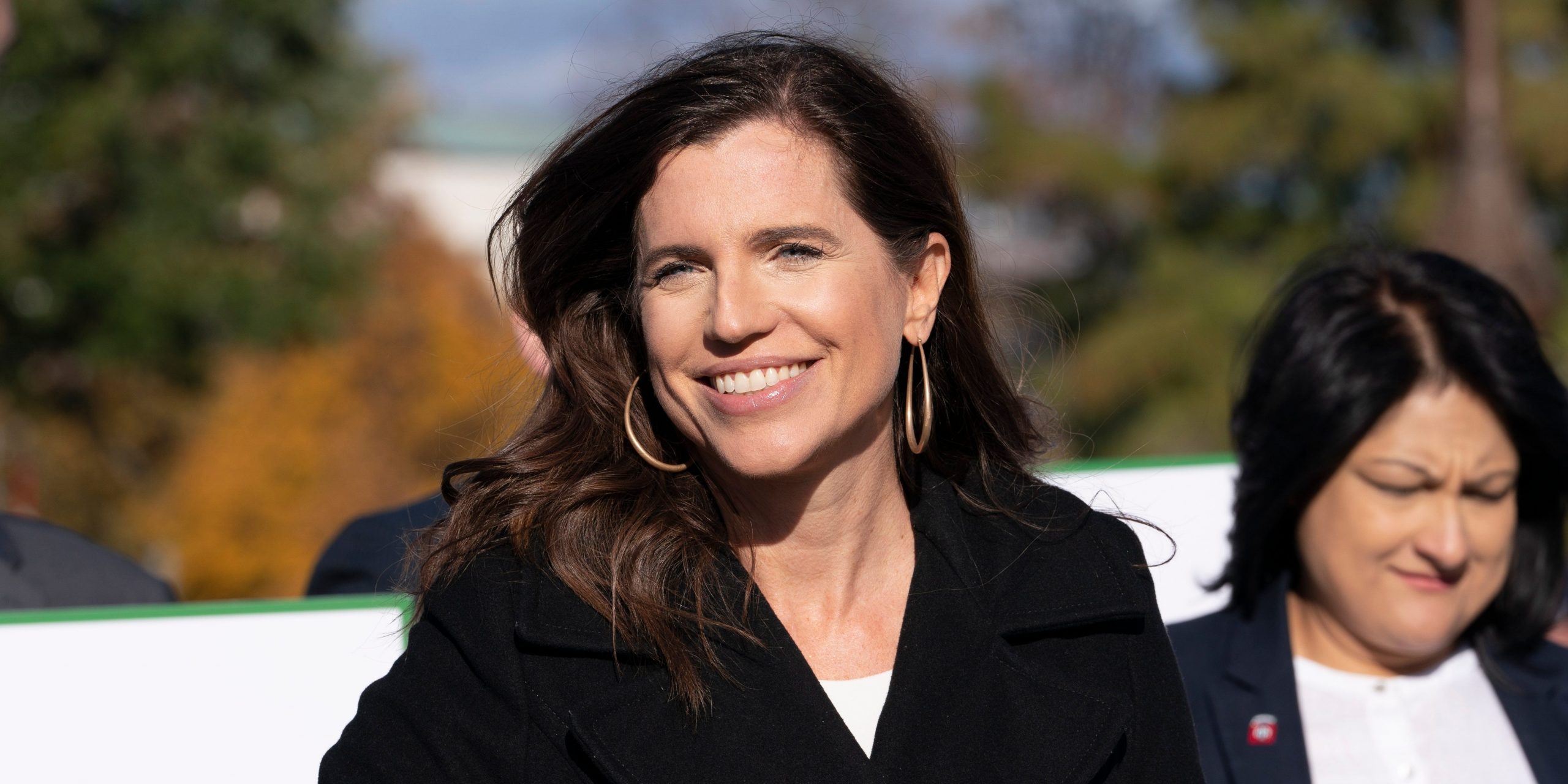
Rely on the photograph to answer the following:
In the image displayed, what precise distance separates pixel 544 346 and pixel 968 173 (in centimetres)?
87

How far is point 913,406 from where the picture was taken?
2.61 meters

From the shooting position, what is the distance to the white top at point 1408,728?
9.86ft

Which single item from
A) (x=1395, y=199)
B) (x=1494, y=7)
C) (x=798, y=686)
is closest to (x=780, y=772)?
(x=798, y=686)

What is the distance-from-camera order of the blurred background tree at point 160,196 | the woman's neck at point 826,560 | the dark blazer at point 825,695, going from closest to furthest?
the dark blazer at point 825,695 < the woman's neck at point 826,560 < the blurred background tree at point 160,196

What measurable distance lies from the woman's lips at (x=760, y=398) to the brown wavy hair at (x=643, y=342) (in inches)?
9.9

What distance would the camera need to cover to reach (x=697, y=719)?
85.8 inches

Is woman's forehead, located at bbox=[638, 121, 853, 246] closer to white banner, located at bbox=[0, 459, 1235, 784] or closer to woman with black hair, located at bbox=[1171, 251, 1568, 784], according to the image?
white banner, located at bbox=[0, 459, 1235, 784]

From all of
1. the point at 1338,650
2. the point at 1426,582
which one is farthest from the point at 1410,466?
the point at 1338,650

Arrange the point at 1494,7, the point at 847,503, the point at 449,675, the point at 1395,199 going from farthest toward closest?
the point at 1395,199 < the point at 1494,7 < the point at 847,503 < the point at 449,675

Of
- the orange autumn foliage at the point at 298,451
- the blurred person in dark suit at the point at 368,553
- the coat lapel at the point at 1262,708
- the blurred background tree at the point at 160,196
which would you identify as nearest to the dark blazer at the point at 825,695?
the coat lapel at the point at 1262,708

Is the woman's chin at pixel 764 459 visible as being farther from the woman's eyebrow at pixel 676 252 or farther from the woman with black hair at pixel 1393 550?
the woman with black hair at pixel 1393 550

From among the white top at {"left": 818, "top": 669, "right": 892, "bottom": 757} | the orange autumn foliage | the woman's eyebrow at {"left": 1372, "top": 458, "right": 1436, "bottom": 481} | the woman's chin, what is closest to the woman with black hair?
the woman's eyebrow at {"left": 1372, "top": 458, "right": 1436, "bottom": 481}

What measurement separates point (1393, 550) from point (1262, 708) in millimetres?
403

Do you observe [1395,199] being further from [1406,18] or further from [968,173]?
[968,173]
